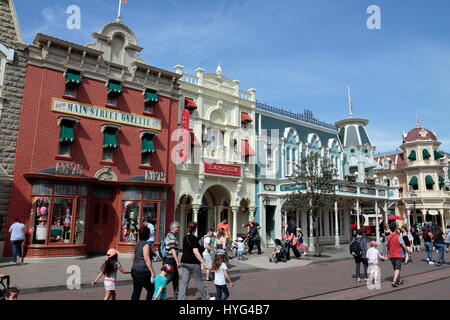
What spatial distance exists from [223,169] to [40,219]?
1123 centimetres

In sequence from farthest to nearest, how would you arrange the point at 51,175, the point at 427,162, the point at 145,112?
the point at 427,162 < the point at 145,112 < the point at 51,175

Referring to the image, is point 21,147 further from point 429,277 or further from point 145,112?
point 429,277

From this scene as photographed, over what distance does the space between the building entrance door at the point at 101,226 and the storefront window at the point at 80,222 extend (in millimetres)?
1130

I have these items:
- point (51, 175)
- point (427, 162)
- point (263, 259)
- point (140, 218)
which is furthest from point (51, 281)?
point (427, 162)

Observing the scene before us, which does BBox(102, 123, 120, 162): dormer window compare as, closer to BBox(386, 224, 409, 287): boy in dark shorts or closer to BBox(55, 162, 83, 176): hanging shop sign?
BBox(55, 162, 83, 176): hanging shop sign

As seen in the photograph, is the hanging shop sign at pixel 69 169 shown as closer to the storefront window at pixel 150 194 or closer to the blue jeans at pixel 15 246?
the storefront window at pixel 150 194

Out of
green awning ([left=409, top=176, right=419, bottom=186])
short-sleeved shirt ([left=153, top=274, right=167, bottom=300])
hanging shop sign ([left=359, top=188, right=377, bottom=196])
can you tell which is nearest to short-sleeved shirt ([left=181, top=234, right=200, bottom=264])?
short-sleeved shirt ([left=153, top=274, right=167, bottom=300])

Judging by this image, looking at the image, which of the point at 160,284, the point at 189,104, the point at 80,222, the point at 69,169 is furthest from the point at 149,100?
the point at 160,284

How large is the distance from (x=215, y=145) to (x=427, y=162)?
34646 mm

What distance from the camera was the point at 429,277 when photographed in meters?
11.8

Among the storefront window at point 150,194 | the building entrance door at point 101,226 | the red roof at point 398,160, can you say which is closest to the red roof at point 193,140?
the storefront window at point 150,194

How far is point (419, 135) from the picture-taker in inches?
1740

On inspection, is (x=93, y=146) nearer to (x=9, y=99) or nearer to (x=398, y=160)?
(x=9, y=99)

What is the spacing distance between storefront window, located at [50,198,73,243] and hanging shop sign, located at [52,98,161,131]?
470 centimetres
